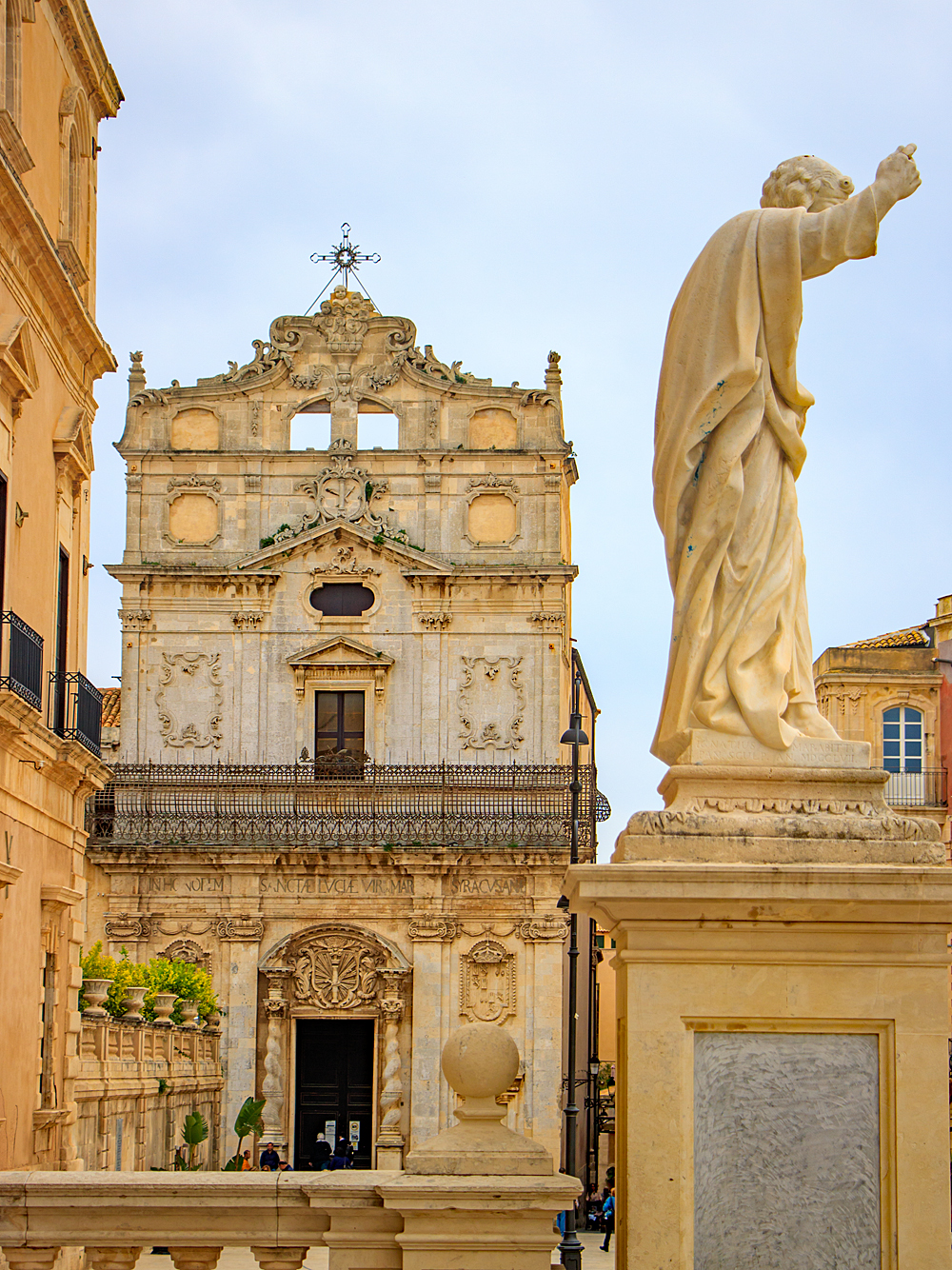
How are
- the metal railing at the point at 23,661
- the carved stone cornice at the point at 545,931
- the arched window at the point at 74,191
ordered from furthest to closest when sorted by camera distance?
the carved stone cornice at the point at 545,931 < the arched window at the point at 74,191 < the metal railing at the point at 23,661

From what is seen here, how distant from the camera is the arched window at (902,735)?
4012 centimetres

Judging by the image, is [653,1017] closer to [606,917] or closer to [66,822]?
[606,917]

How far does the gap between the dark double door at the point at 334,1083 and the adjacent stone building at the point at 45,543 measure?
16075mm

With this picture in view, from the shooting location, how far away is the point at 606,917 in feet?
18.3

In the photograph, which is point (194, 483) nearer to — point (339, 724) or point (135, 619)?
point (135, 619)

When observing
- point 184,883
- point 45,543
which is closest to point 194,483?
point 184,883

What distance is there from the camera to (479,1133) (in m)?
5.40

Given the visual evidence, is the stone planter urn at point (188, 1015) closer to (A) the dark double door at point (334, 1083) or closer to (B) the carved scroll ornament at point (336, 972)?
(B) the carved scroll ornament at point (336, 972)

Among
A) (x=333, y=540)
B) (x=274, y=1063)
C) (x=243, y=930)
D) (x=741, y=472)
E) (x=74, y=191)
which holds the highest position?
(x=333, y=540)

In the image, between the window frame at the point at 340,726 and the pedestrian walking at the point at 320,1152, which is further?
the window frame at the point at 340,726

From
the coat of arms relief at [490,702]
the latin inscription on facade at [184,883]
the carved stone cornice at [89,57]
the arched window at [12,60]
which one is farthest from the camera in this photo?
the coat of arms relief at [490,702]

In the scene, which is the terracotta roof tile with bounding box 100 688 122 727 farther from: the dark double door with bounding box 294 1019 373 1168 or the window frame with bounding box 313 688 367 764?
the dark double door with bounding box 294 1019 373 1168

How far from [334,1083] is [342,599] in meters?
9.18

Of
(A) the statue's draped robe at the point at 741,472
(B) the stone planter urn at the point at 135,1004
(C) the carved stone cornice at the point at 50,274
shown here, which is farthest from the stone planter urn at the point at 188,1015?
(A) the statue's draped robe at the point at 741,472
